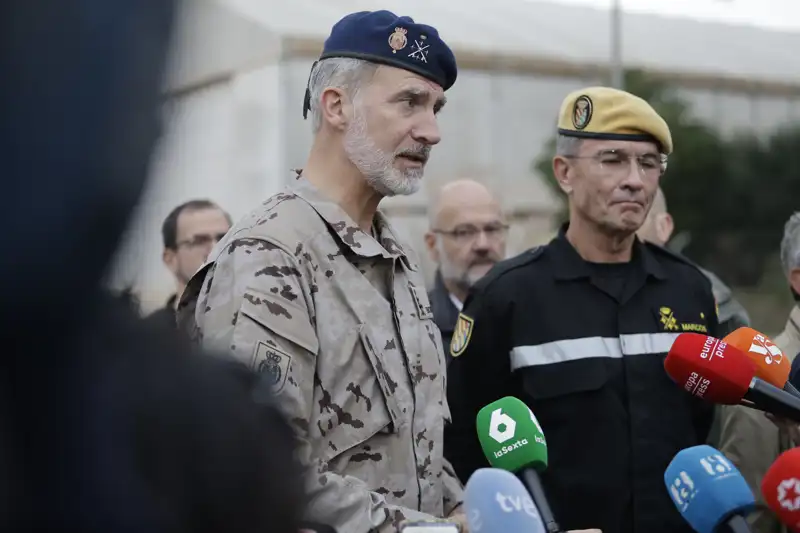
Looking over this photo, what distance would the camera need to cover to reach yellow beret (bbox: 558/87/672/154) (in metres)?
3.65

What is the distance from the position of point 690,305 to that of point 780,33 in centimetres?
2406

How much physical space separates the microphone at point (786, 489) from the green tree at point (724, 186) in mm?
18800

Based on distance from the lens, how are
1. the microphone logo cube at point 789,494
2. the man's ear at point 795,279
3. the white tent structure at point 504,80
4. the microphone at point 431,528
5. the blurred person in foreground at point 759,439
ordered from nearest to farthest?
1. the microphone at point 431,528
2. the microphone logo cube at point 789,494
3. the blurred person in foreground at point 759,439
4. the man's ear at point 795,279
5. the white tent structure at point 504,80

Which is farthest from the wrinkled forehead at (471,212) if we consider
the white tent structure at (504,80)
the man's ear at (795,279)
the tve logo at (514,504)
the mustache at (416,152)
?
the white tent structure at (504,80)

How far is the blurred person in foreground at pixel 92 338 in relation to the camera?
888 millimetres

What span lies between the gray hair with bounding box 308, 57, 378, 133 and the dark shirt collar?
112cm

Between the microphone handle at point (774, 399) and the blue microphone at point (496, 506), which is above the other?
the microphone handle at point (774, 399)

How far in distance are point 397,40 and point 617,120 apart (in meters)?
1.16

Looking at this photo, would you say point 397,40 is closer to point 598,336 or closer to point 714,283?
point 598,336

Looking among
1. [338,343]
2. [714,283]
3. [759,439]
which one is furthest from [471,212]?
[338,343]

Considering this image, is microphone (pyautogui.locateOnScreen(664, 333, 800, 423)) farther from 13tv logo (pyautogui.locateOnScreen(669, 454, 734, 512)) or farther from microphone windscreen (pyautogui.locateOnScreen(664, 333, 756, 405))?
13tv logo (pyautogui.locateOnScreen(669, 454, 734, 512))

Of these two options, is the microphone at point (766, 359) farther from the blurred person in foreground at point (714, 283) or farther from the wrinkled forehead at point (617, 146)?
the blurred person in foreground at point (714, 283)

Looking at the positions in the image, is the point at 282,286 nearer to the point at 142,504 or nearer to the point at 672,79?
the point at 142,504

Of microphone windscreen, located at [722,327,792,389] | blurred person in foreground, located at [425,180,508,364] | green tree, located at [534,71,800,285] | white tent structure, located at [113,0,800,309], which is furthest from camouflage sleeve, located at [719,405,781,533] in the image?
green tree, located at [534,71,800,285]
